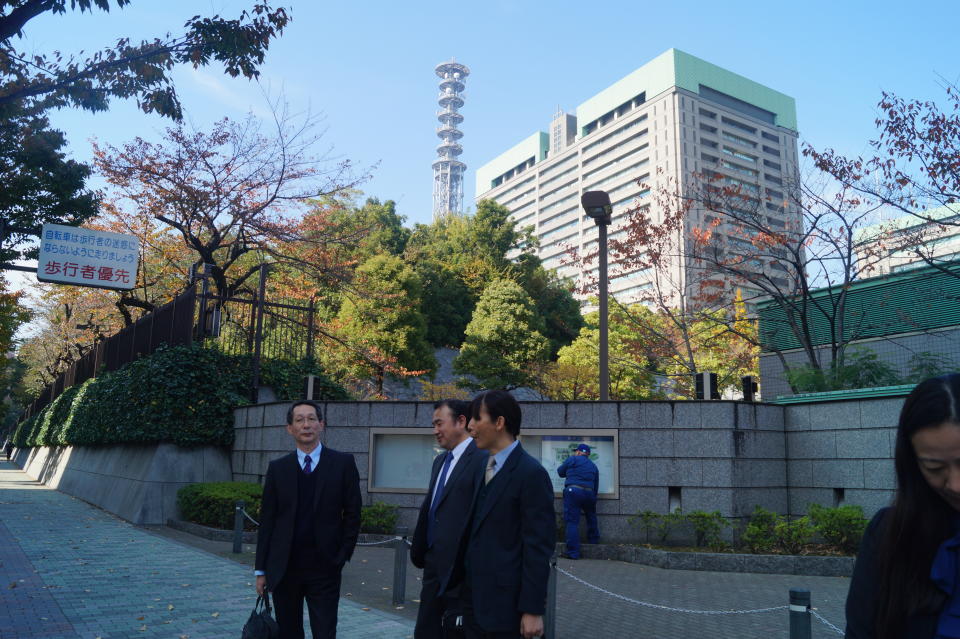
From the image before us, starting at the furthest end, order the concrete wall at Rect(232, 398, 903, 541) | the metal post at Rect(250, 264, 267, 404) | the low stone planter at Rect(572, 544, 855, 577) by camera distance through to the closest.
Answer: the metal post at Rect(250, 264, 267, 404) → the concrete wall at Rect(232, 398, 903, 541) → the low stone planter at Rect(572, 544, 855, 577)

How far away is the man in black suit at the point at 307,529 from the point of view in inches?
177

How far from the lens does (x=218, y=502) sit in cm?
1253

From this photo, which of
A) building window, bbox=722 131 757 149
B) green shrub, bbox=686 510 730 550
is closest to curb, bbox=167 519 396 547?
green shrub, bbox=686 510 730 550

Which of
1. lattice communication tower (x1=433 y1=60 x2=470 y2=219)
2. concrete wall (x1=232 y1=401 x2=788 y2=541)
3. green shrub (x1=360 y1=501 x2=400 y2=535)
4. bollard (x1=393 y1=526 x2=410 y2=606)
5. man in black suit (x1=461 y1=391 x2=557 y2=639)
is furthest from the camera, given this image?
lattice communication tower (x1=433 y1=60 x2=470 y2=219)

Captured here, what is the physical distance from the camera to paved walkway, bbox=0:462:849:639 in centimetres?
641

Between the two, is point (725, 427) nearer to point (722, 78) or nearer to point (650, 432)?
point (650, 432)

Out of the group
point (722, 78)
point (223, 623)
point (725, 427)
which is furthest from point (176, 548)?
point (722, 78)

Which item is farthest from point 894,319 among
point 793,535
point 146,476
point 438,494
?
point 146,476

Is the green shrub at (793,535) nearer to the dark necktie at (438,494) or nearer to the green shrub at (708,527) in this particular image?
the green shrub at (708,527)

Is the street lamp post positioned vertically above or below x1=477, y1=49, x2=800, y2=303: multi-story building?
below

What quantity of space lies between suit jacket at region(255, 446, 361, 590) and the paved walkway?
77.5 inches

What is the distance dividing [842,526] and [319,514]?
843cm

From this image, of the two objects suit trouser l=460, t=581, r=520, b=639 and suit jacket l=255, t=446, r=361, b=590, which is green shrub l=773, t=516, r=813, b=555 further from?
suit trouser l=460, t=581, r=520, b=639

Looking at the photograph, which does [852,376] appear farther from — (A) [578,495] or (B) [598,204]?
(A) [578,495]
